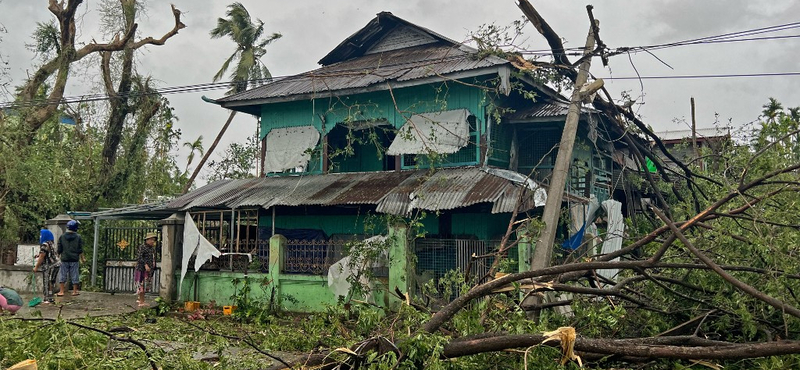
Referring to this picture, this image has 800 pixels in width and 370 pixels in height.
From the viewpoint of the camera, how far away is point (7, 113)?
62.0 feet

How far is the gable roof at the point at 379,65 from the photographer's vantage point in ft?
41.7

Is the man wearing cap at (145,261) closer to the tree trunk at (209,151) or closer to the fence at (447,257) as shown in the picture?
the fence at (447,257)

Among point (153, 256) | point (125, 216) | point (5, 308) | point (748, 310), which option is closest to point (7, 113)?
point (125, 216)

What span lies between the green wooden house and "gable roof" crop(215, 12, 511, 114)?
3cm

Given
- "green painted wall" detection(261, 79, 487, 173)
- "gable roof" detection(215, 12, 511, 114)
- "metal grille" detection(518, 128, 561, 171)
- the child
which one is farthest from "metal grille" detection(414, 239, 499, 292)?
the child

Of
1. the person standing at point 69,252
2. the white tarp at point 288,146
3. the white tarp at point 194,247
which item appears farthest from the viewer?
the white tarp at point 288,146

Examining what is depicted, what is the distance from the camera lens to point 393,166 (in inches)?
619

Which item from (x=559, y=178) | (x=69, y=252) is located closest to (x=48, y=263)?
(x=69, y=252)

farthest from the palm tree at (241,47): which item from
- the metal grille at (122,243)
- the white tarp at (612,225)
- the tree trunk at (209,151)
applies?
the white tarp at (612,225)

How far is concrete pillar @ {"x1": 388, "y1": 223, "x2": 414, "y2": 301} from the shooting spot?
36.2ft

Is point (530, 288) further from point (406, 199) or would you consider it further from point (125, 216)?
point (125, 216)

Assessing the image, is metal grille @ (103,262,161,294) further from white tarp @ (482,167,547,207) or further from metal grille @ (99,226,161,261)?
white tarp @ (482,167,547,207)

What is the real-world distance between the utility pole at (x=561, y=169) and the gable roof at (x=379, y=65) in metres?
3.35

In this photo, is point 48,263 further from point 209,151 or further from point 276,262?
point 209,151
